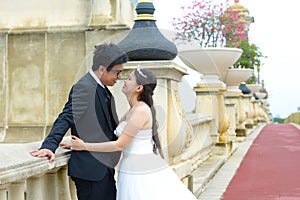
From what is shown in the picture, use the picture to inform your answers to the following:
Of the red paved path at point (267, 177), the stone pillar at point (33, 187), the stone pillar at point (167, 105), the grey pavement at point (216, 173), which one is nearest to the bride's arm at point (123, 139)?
the stone pillar at point (33, 187)

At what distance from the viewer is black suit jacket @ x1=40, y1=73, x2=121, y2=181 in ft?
10.1

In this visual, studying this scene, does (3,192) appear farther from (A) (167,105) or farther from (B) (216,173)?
(B) (216,173)

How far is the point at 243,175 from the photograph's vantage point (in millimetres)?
8469

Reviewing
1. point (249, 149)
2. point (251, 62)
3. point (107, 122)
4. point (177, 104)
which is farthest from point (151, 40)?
point (251, 62)

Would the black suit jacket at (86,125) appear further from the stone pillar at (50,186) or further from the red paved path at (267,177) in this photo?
the red paved path at (267,177)

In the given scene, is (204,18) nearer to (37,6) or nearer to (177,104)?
(37,6)

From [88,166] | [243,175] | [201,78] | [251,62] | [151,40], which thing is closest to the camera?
[88,166]

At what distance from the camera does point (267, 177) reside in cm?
822

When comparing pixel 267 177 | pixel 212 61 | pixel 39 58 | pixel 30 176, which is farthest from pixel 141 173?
pixel 212 61

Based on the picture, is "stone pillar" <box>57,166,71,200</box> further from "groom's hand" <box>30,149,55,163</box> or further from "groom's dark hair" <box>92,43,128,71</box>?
"groom's dark hair" <box>92,43,128,71</box>

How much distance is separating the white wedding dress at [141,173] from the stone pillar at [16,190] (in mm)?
712

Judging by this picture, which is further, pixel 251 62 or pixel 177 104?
pixel 251 62

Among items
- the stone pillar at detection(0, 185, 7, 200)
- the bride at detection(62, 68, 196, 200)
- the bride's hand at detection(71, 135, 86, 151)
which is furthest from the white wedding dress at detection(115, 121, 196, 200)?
the stone pillar at detection(0, 185, 7, 200)

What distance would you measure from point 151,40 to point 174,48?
0.22m
